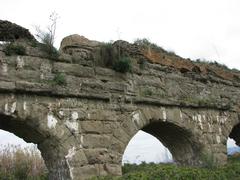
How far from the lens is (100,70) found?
6.88 m

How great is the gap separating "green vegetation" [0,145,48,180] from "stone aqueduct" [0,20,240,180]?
397cm

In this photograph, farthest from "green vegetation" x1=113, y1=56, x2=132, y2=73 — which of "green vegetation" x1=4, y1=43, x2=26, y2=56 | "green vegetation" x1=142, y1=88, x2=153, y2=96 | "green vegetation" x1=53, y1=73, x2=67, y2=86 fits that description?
"green vegetation" x1=4, y1=43, x2=26, y2=56

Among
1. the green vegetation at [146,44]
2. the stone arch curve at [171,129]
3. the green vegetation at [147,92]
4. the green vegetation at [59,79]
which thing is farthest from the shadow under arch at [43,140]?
the green vegetation at [146,44]

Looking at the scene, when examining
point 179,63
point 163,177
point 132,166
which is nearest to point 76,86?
point 163,177

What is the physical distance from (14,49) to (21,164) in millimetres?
6020

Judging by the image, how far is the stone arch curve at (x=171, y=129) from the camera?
700 cm

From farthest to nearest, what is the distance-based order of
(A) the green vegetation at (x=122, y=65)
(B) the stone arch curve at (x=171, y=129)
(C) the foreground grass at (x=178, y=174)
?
(A) the green vegetation at (x=122, y=65) → (B) the stone arch curve at (x=171, y=129) → (C) the foreground grass at (x=178, y=174)

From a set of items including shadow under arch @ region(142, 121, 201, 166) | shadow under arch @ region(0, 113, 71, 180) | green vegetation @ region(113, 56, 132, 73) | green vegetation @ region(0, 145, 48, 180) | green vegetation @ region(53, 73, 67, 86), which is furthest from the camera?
green vegetation @ region(0, 145, 48, 180)

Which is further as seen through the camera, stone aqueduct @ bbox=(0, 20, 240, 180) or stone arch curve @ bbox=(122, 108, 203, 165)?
stone arch curve @ bbox=(122, 108, 203, 165)

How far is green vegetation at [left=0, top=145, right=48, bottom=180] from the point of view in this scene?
33.5 ft

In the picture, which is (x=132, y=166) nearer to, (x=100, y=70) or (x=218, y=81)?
(x=218, y=81)

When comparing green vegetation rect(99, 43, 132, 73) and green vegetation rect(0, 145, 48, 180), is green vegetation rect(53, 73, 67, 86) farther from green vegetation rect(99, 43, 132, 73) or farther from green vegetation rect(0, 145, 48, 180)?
green vegetation rect(0, 145, 48, 180)

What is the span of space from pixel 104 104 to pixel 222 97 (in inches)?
149

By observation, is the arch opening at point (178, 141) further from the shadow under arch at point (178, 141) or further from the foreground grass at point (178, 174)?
the foreground grass at point (178, 174)
